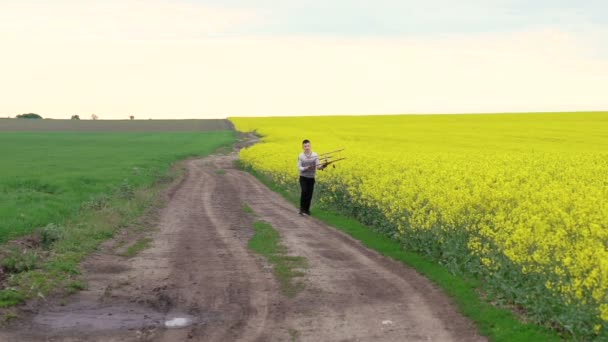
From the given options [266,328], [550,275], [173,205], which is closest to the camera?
[266,328]

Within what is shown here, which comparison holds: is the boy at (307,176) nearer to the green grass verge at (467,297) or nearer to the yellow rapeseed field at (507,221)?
the yellow rapeseed field at (507,221)

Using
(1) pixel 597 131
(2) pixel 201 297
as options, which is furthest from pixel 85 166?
(1) pixel 597 131

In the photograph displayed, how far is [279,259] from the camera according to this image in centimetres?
1529

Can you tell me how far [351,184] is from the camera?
24.1m

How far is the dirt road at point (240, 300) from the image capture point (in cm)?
1002

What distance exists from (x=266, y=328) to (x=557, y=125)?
6297 cm

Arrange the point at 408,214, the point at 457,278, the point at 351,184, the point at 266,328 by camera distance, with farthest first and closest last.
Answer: the point at 351,184
the point at 408,214
the point at 457,278
the point at 266,328

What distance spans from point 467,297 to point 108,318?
5347 mm

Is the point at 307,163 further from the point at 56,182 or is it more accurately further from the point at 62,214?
the point at 56,182

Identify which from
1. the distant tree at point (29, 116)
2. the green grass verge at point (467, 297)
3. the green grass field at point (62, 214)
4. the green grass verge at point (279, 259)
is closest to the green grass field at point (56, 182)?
the green grass field at point (62, 214)

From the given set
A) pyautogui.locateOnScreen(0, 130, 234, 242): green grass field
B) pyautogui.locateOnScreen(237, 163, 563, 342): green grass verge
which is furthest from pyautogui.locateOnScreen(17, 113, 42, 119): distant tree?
pyautogui.locateOnScreen(237, 163, 563, 342): green grass verge

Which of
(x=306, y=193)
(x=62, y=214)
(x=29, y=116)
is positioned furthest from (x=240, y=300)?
(x=29, y=116)

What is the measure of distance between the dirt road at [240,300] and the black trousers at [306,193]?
4.33 metres

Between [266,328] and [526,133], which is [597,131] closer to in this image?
[526,133]
